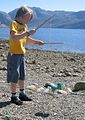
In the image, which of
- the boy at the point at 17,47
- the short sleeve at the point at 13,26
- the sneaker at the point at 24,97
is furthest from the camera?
the sneaker at the point at 24,97

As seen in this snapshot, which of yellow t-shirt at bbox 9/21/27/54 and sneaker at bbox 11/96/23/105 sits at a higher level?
yellow t-shirt at bbox 9/21/27/54

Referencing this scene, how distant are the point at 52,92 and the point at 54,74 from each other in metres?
7.67

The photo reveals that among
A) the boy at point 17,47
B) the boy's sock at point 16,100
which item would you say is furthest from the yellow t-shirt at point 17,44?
the boy's sock at point 16,100

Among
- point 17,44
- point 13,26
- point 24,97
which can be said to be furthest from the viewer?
point 24,97

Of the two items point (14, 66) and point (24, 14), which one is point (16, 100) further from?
point (24, 14)

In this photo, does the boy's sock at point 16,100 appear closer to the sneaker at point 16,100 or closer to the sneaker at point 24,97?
the sneaker at point 16,100

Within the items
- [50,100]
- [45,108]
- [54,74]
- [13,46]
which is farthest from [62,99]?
[54,74]

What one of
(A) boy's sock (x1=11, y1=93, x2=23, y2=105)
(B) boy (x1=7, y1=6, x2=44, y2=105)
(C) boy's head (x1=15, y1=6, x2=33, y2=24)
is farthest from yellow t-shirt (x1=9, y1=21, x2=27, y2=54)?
(A) boy's sock (x1=11, y1=93, x2=23, y2=105)

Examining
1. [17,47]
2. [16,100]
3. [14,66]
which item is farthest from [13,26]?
[16,100]

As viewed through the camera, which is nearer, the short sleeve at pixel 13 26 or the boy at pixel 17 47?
the short sleeve at pixel 13 26

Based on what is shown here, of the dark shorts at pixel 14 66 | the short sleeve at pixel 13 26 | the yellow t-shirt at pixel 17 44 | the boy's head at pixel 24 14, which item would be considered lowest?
the dark shorts at pixel 14 66

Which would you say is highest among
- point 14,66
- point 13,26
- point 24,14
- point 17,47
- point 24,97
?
point 24,14

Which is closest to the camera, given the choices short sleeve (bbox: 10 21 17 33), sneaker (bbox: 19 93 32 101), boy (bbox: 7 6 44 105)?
short sleeve (bbox: 10 21 17 33)

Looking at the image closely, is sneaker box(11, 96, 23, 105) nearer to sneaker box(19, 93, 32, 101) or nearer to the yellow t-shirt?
sneaker box(19, 93, 32, 101)
